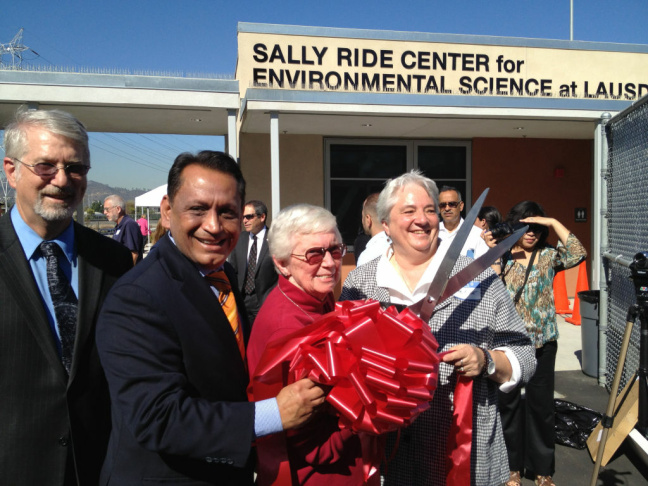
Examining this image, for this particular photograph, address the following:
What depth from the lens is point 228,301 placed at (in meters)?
1.60

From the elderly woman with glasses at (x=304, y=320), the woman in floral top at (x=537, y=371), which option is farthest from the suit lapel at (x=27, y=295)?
the woman in floral top at (x=537, y=371)

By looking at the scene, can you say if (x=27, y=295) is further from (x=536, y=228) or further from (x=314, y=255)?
(x=536, y=228)

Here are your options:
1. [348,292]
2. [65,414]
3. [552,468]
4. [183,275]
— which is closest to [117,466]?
[65,414]

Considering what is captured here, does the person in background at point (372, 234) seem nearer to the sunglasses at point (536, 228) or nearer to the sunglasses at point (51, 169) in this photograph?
the sunglasses at point (536, 228)

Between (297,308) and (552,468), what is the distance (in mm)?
2792

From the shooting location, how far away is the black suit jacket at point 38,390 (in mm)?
1516

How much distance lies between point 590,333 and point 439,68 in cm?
614

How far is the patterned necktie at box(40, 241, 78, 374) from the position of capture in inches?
63.8

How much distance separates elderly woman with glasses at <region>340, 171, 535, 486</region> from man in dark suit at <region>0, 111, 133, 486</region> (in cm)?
123

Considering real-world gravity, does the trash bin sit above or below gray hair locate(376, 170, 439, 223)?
below

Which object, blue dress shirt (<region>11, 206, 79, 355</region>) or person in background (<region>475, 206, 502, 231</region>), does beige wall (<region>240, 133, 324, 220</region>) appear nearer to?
person in background (<region>475, 206, 502, 231</region>)

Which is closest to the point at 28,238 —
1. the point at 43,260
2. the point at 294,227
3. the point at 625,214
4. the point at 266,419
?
the point at 43,260

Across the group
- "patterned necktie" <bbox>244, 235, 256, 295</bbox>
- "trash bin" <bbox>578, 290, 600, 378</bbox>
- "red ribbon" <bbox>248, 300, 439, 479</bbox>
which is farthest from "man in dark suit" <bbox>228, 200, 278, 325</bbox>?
"trash bin" <bbox>578, 290, 600, 378</bbox>

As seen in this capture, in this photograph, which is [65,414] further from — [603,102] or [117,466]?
[603,102]
